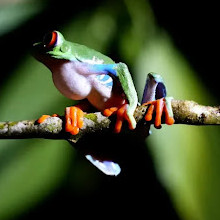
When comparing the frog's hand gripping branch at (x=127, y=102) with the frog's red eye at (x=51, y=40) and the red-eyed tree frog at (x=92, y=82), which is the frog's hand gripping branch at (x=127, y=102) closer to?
the red-eyed tree frog at (x=92, y=82)

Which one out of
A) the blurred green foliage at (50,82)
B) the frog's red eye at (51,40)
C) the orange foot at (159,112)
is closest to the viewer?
the orange foot at (159,112)

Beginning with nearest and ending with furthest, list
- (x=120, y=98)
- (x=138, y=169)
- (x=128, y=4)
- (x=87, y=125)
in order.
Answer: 1. (x=87, y=125)
2. (x=120, y=98)
3. (x=138, y=169)
4. (x=128, y=4)

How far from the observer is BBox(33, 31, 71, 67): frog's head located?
1268mm

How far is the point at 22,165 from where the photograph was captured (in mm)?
2061

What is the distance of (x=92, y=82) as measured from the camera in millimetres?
1393

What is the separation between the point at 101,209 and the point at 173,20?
92 centimetres

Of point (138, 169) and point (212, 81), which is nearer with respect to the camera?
point (212, 81)

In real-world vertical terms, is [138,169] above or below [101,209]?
above

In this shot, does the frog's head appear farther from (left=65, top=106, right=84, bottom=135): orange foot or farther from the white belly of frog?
(left=65, top=106, right=84, bottom=135): orange foot

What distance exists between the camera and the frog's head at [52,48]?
4.16ft

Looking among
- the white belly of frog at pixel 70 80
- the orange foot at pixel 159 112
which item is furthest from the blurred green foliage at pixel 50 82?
the orange foot at pixel 159 112

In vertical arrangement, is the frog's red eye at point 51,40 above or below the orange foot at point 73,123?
above

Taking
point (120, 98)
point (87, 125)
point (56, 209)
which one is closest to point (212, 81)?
point (120, 98)

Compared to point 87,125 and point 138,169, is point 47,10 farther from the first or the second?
point 87,125
